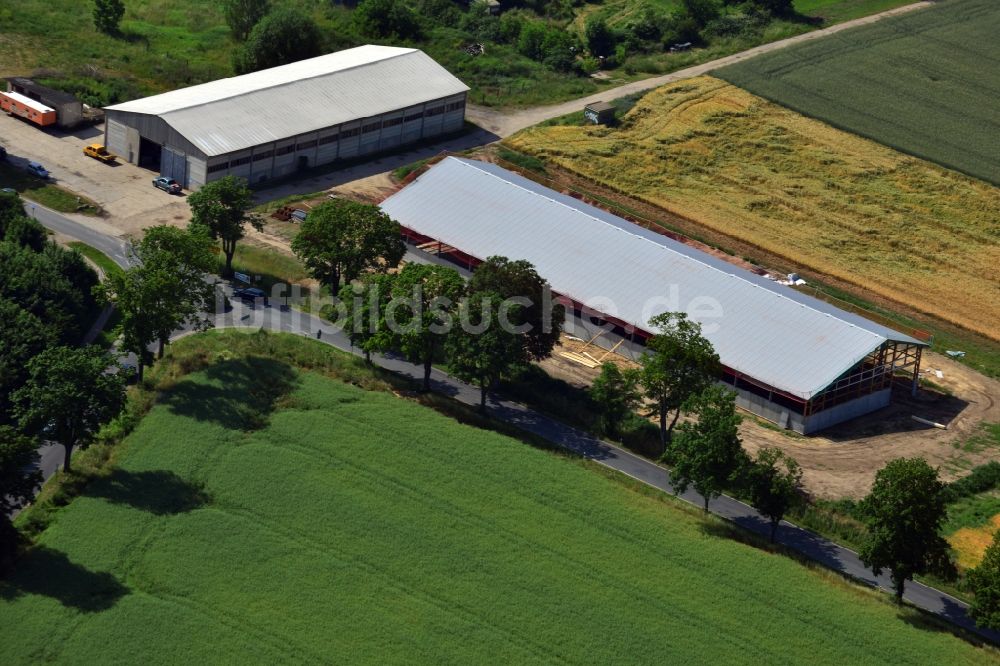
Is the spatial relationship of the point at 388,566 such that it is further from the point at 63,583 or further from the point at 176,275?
the point at 176,275

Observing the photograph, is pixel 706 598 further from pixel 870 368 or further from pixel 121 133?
pixel 121 133

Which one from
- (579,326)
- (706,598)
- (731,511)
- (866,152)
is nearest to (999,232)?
(866,152)

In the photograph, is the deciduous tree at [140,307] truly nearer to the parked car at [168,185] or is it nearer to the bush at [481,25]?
the parked car at [168,185]

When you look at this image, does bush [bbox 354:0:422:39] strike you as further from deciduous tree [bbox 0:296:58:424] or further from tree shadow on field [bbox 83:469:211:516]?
tree shadow on field [bbox 83:469:211:516]

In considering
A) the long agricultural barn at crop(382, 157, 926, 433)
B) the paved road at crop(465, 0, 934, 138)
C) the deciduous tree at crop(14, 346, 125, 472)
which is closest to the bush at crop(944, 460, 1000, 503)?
the long agricultural barn at crop(382, 157, 926, 433)

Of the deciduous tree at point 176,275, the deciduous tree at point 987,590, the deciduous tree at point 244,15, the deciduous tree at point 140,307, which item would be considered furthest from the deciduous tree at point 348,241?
the deciduous tree at point 244,15
